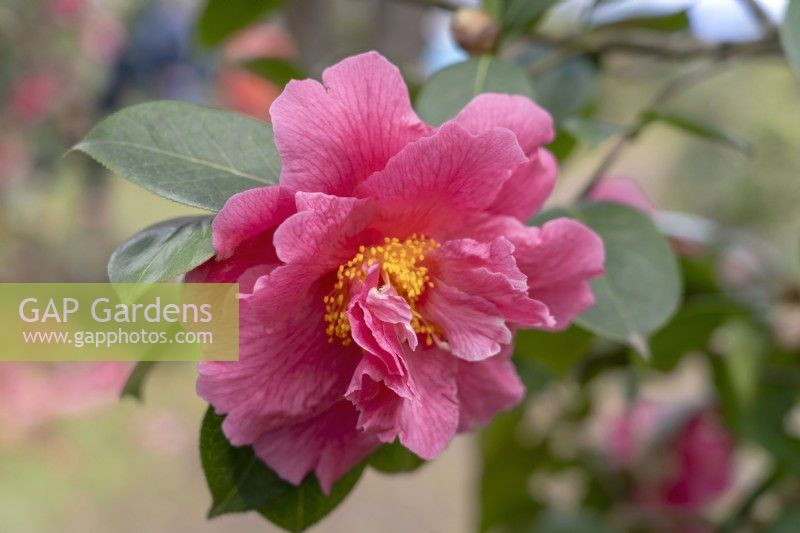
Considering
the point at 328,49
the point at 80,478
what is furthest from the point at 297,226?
the point at 80,478

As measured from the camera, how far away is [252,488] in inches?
16.5

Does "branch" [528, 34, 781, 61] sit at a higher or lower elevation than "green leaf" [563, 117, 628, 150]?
lower

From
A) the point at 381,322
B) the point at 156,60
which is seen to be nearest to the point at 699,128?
the point at 381,322

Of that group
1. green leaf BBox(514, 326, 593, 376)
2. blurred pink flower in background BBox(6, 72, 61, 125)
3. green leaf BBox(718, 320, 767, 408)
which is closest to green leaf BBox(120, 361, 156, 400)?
green leaf BBox(514, 326, 593, 376)

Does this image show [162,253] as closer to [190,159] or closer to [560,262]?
[190,159]

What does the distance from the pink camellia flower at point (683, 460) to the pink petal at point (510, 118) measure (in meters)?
0.79

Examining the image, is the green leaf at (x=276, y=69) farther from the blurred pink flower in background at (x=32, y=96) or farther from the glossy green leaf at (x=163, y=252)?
the blurred pink flower in background at (x=32, y=96)

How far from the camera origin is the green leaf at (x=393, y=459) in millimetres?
465

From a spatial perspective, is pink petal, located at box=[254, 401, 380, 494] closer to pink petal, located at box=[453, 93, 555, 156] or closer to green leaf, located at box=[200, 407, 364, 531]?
green leaf, located at box=[200, 407, 364, 531]

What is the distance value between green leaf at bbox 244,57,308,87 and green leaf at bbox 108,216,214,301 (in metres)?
0.49

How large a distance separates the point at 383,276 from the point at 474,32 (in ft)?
0.90

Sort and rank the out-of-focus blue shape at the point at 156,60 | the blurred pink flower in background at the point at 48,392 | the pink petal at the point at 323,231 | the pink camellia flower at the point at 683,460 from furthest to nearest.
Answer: the out-of-focus blue shape at the point at 156,60 → the blurred pink flower in background at the point at 48,392 → the pink camellia flower at the point at 683,460 → the pink petal at the point at 323,231

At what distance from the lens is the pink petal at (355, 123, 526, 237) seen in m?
0.37

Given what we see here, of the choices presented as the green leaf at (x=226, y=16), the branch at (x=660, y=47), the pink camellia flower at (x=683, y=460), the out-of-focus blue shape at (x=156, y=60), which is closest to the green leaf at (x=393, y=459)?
the branch at (x=660, y=47)
